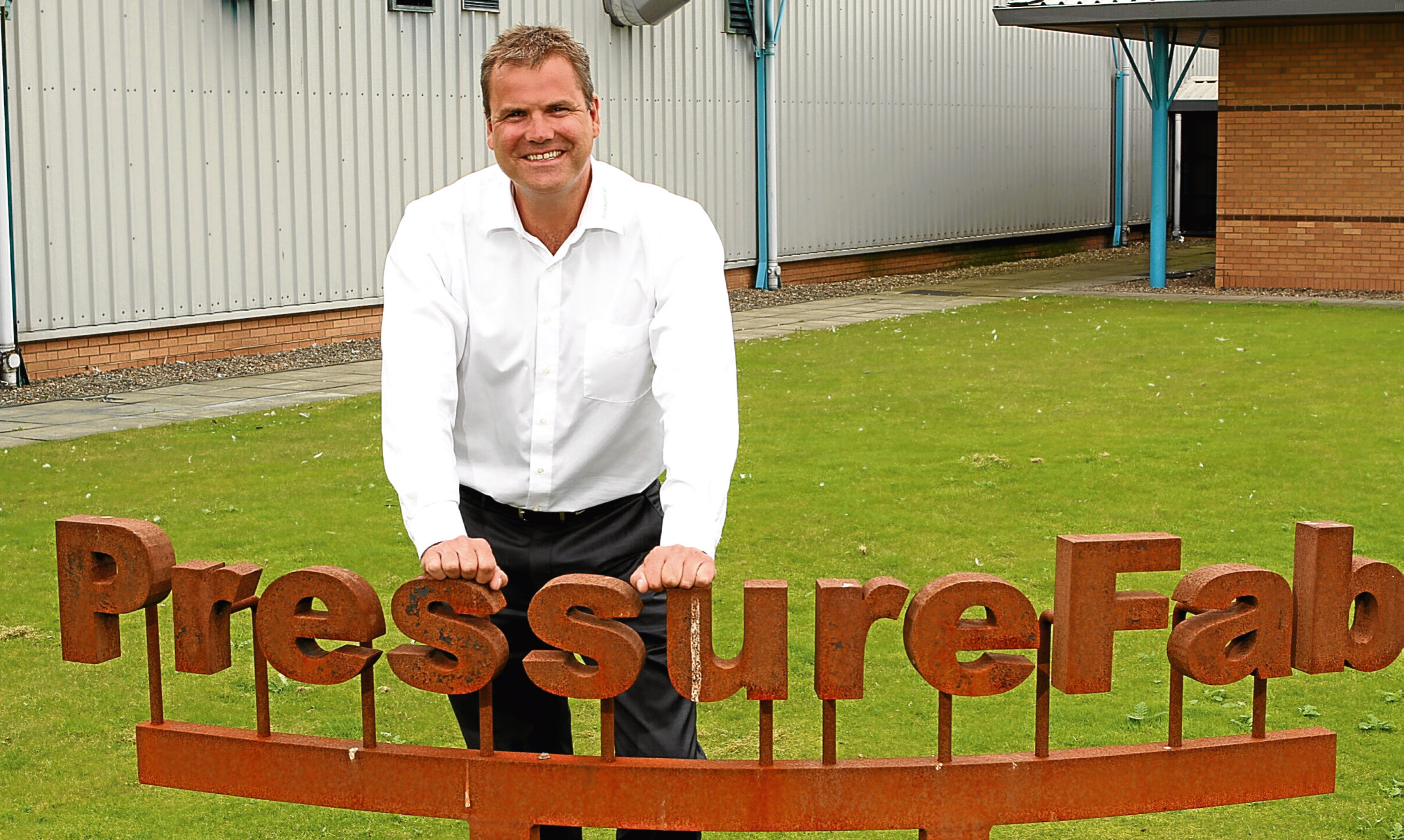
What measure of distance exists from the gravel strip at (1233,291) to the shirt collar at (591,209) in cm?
1860

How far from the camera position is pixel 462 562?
2898 millimetres

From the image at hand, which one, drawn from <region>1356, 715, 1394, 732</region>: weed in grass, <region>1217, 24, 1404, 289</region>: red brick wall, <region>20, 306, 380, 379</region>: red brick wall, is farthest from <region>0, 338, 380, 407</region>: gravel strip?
<region>1217, 24, 1404, 289</region>: red brick wall

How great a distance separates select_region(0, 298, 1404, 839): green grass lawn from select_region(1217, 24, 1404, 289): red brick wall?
5.87m

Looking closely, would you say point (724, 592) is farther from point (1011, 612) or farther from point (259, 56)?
point (259, 56)

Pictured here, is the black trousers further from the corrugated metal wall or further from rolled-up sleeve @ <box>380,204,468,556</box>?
the corrugated metal wall

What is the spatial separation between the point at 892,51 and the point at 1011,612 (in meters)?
22.0

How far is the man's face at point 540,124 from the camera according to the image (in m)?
3.02

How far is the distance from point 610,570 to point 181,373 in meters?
11.6

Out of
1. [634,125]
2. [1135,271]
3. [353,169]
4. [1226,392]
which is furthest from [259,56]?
[1135,271]

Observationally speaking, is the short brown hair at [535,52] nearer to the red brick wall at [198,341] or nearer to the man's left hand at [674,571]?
the man's left hand at [674,571]

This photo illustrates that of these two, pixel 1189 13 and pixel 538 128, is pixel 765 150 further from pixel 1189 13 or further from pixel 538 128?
pixel 538 128

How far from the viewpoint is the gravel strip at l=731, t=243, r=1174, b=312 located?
20875 mm

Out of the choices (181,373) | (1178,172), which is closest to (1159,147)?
(1178,172)

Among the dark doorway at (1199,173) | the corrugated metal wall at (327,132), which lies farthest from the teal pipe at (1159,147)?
the dark doorway at (1199,173)
